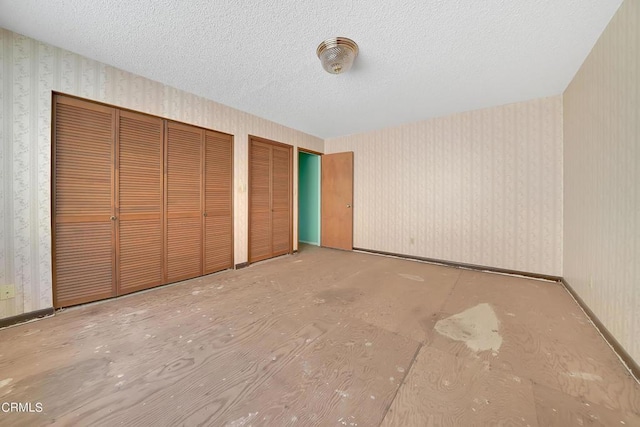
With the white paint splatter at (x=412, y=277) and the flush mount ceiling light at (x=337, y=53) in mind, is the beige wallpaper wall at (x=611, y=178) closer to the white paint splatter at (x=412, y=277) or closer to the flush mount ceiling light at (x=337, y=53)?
the white paint splatter at (x=412, y=277)

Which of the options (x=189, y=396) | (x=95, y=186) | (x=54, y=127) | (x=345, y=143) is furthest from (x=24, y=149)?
(x=345, y=143)

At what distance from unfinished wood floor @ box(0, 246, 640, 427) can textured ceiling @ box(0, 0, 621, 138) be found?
2.40 meters

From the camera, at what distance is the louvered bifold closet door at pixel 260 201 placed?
3723mm

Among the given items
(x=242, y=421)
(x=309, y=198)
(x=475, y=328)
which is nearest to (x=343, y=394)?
(x=242, y=421)

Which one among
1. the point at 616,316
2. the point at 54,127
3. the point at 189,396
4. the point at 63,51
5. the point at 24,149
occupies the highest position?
the point at 63,51

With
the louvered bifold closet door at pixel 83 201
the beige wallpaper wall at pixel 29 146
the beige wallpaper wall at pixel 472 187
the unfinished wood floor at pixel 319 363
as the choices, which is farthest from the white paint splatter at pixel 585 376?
the beige wallpaper wall at pixel 29 146

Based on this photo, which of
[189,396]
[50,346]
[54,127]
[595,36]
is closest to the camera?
[189,396]

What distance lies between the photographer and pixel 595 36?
184 cm

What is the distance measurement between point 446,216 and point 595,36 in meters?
2.38

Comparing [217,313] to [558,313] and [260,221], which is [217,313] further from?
[558,313]

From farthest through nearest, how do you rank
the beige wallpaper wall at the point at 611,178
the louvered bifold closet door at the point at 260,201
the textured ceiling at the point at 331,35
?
1. the louvered bifold closet door at the point at 260,201
2. the textured ceiling at the point at 331,35
3. the beige wallpaper wall at the point at 611,178

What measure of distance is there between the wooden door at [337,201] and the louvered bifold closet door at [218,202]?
2.27m

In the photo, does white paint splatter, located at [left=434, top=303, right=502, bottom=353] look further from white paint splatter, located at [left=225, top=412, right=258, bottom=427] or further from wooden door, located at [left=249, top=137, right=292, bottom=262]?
wooden door, located at [left=249, top=137, right=292, bottom=262]

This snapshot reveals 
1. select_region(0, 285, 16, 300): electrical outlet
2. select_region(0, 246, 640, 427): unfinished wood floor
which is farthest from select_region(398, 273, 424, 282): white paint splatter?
select_region(0, 285, 16, 300): electrical outlet
